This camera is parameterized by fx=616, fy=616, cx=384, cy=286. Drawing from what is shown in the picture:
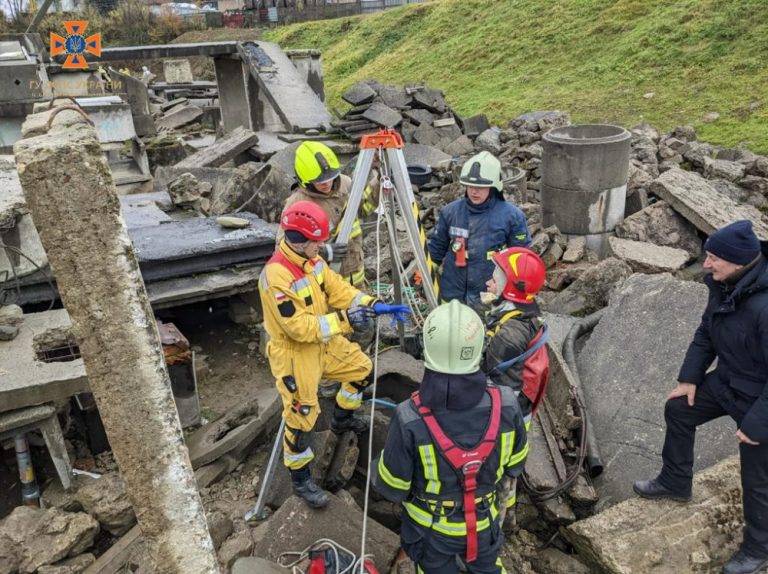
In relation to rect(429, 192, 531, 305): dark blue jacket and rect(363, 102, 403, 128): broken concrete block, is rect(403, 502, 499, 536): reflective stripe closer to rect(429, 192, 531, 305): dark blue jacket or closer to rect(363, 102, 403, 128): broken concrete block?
rect(429, 192, 531, 305): dark blue jacket

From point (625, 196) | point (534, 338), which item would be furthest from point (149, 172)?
point (534, 338)

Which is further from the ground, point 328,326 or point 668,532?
point 328,326

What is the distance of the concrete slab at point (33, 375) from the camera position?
4621 millimetres

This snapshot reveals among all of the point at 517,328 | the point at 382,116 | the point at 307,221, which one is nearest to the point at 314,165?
the point at 307,221

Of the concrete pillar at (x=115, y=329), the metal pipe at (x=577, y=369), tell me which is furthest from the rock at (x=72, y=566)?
the metal pipe at (x=577, y=369)

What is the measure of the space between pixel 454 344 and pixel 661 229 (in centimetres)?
637

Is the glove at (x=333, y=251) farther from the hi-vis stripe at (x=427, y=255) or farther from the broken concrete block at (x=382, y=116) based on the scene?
the broken concrete block at (x=382, y=116)

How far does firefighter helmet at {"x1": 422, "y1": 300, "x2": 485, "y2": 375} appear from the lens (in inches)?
114

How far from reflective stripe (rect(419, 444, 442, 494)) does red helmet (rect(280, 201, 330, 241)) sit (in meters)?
1.62

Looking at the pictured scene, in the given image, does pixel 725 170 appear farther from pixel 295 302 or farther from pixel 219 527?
pixel 219 527

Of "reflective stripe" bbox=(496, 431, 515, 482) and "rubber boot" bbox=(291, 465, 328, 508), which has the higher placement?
"reflective stripe" bbox=(496, 431, 515, 482)

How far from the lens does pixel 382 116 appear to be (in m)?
12.6

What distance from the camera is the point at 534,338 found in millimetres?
3951

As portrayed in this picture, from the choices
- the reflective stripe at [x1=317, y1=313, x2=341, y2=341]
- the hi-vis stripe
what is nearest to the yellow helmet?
the hi-vis stripe
